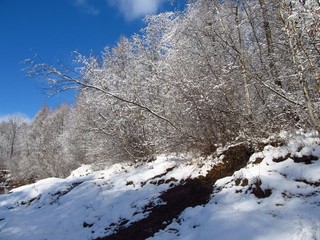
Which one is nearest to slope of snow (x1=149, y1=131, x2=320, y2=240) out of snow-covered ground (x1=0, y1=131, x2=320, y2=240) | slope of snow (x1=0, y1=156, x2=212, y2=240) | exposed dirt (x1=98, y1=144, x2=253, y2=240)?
snow-covered ground (x1=0, y1=131, x2=320, y2=240)

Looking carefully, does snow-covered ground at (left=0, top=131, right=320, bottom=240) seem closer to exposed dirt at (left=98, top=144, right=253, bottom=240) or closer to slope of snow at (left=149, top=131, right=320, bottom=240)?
slope of snow at (left=149, top=131, right=320, bottom=240)

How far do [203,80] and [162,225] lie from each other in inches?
158

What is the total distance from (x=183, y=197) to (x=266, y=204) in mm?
2183

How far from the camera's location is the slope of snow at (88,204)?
7395 mm

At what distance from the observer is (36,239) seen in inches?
296

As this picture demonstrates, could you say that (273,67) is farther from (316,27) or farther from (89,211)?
(89,211)

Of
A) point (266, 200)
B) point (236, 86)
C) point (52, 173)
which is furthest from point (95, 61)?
point (52, 173)

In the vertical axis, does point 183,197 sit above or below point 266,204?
above

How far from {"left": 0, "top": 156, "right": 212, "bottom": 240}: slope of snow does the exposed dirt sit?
0.29 m

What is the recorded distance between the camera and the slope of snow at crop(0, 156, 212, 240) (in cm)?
739

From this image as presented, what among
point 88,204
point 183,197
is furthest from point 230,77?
point 88,204

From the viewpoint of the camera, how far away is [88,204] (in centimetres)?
881

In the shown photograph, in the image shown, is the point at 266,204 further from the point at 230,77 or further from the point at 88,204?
the point at 88,204

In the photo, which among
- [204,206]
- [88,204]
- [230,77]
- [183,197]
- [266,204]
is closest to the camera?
[266,204]
